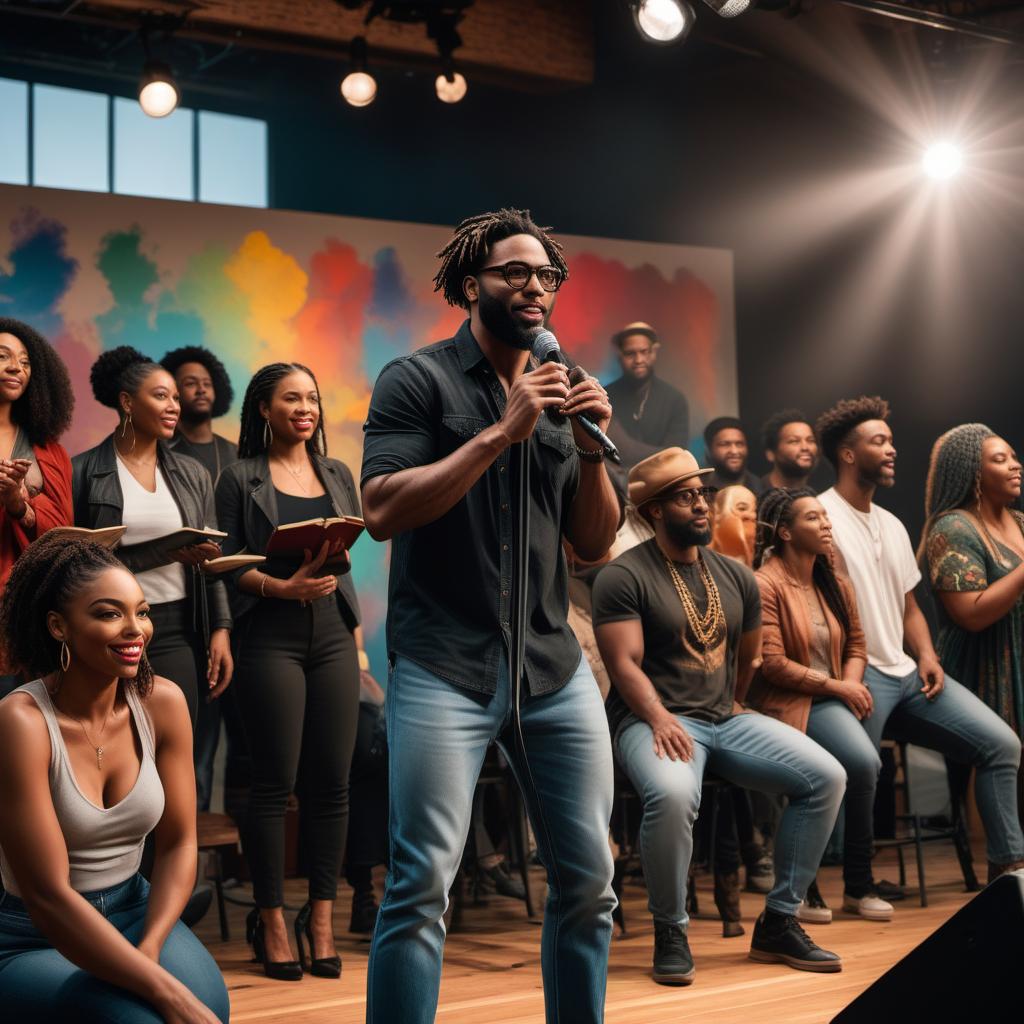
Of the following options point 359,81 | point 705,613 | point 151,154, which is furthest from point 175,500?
point 151,154

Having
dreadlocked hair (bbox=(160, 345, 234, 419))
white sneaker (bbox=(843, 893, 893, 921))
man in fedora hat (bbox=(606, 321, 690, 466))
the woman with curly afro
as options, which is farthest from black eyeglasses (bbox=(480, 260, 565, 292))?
man in fedora hat (bbox=(606, 321, 690, 466))

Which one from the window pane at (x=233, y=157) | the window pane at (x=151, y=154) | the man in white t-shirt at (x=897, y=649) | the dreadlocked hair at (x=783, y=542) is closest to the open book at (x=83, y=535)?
the dreadlocked hair at (x=783, y=542)

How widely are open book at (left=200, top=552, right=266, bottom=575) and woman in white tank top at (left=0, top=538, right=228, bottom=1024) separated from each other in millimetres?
1086

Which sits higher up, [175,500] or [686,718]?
[175,500]

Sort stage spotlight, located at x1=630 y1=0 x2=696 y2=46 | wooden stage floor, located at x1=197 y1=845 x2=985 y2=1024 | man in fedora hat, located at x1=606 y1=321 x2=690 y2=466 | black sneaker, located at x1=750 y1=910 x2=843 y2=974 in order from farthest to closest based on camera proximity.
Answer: man in fedora hat, located at x1=606 y1=321 x2=690 y2=466
stage spotlight, located at x1=630 y1=0 x2=696 y2=46
black sneaker, located at x1=750 y1=910 x2=843 y2=974
wooden stage floor, located at x1=197 y1=845 x2=985 y2=1024

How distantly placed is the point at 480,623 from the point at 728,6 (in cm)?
324

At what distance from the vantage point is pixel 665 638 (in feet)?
13.3

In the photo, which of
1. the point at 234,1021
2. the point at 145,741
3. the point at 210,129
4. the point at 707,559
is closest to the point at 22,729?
the point at 145,741

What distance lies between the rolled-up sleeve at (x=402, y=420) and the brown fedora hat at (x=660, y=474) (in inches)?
72.3

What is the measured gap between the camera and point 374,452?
230 cm

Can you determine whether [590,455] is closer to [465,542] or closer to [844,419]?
[465,542]

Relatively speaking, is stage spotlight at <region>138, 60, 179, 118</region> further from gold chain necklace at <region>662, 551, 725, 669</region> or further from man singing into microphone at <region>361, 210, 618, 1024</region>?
man singing into microphone at <region>361, 210, 618, 1024</region>

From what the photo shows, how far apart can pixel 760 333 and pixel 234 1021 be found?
18.8ft

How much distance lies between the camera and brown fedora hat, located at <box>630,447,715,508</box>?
411cm
